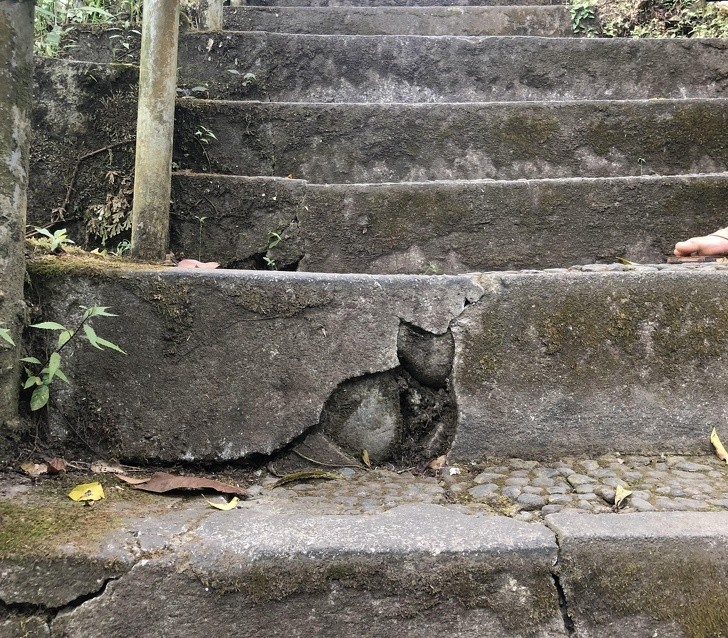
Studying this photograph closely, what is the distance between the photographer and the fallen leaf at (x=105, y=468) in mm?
1390

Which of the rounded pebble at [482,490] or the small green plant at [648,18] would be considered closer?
the rounded pebble at [482,490]

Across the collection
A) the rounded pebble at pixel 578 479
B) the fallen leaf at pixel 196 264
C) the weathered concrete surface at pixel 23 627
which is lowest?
the weathered concrete surface at pixel 23 627

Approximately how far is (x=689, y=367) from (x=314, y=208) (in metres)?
1.22

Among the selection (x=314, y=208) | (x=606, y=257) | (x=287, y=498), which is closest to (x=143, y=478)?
(x=287, y=498)

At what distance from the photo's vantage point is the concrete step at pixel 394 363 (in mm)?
1441

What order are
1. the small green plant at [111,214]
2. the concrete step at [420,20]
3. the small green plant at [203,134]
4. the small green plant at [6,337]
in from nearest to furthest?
the small green plant at [6,337]
the small green plant at [111,214]
the small green plant at [203,134]
the concrete step at [420,20]

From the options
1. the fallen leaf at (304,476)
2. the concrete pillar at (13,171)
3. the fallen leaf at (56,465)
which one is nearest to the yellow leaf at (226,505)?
the fallen leaf at (304,476)

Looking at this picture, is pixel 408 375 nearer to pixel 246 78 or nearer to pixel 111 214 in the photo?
pixel 111 214

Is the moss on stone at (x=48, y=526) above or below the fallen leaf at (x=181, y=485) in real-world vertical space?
above

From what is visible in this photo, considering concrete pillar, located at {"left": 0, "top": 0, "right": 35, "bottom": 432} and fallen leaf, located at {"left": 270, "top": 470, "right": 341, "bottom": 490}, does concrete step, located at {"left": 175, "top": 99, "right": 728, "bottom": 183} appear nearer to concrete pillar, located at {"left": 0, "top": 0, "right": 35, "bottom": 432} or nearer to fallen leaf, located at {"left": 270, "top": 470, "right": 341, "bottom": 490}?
concrete pillar, located at {"left": 0, "top": 0, "right": 35, "bottom": 432}

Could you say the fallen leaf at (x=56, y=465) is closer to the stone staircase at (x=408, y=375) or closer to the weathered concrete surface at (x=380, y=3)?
the stone staircase at (x=408, y=375)

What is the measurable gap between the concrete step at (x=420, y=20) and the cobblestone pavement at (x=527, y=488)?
9.49 ft

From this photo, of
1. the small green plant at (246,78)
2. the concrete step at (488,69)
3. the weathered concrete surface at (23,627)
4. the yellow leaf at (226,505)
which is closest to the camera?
the weathered concrete surface at (23,627)

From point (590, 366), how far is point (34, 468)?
133 cm
